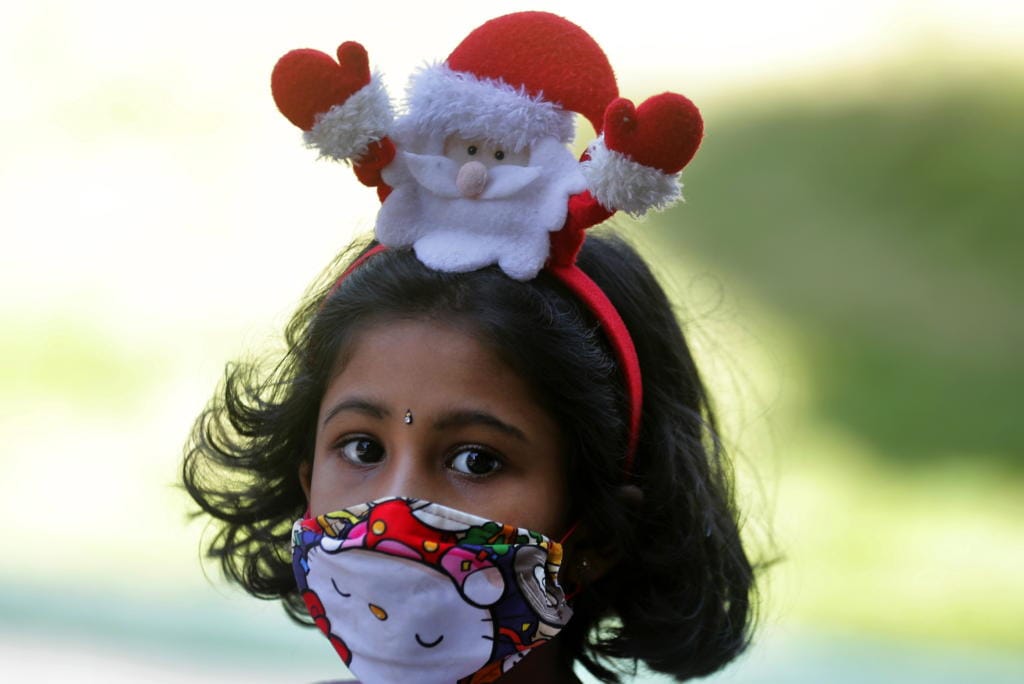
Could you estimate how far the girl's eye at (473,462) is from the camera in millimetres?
1959

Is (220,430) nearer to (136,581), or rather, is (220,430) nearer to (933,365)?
(136,581)

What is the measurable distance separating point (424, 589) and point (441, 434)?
0.22m

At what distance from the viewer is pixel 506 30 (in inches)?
77.8

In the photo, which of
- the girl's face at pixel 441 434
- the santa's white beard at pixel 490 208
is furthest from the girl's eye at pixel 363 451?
the santa's white beard at pixel 490 208

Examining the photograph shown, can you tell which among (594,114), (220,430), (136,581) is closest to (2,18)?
(136,581)

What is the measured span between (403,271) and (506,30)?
40 centimetres

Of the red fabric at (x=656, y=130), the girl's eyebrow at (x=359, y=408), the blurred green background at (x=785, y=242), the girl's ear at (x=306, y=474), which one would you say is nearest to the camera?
the red fabric at (x=656, y=130)

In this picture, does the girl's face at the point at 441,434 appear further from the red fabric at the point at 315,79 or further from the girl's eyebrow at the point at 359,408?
the red fabric at the point at 315,79

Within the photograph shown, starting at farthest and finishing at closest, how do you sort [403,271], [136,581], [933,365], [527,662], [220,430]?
[933,365], [136,581], [220,430], [527,662], [403,271]

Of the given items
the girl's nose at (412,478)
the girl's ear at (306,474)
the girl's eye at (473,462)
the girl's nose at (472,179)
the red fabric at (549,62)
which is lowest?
the girl's nose at (412,478)

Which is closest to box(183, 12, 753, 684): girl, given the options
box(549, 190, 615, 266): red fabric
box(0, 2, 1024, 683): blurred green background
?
box(549, 190, 615, 266): red fabric

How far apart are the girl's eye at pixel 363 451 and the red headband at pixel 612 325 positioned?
0.96 feet

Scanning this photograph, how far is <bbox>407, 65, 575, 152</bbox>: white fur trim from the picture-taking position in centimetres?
193

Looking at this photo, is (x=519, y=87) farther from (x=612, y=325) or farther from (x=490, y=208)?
(x=612, y=325)
